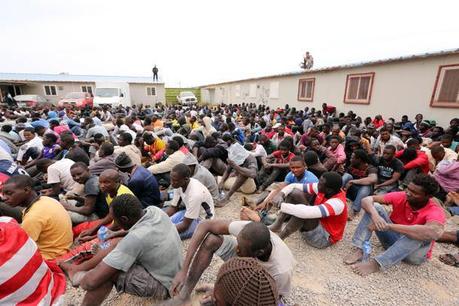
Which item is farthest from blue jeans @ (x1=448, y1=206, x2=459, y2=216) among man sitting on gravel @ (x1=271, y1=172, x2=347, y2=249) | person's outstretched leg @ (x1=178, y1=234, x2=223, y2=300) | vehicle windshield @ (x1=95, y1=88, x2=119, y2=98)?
vehicle windshield @ (x1=95, y1=88, x2=119, y2=98)

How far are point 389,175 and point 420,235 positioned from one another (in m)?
2.09

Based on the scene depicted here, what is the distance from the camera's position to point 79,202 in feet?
11.5

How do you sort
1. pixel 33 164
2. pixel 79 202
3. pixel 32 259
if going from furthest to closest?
pixel 33 164 < pixel 79 202 < pixel 32 259

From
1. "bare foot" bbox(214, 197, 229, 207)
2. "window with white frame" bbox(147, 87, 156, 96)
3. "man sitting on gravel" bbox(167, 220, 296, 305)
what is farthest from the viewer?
"window with white frame" bbox(147, 87, 156, 96)

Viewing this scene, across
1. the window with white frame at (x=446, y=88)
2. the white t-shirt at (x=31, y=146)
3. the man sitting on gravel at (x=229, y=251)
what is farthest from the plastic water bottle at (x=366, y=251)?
the window with white frame at (x=446, y=88)

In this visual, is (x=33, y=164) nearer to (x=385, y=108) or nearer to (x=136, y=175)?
(x=136, y=175)

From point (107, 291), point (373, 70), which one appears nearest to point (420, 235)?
point (107, 291)

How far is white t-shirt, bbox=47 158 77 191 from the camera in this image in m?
3.56

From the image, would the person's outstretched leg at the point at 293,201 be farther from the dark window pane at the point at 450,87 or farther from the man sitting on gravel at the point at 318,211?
the dark window pane at the point at 450,87

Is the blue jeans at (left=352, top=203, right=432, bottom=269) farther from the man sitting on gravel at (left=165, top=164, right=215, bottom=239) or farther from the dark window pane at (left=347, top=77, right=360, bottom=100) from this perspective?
the dark window pane at (left=347, top=77, right=360, bottom=100)

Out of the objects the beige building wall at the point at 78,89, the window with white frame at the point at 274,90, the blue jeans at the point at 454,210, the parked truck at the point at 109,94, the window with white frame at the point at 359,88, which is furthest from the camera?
the beige building wall at the point at 78,89

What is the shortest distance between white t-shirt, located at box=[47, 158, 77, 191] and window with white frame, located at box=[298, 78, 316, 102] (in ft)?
41.0

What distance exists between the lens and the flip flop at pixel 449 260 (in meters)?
2.99

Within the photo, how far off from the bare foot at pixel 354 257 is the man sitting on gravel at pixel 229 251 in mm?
1474
